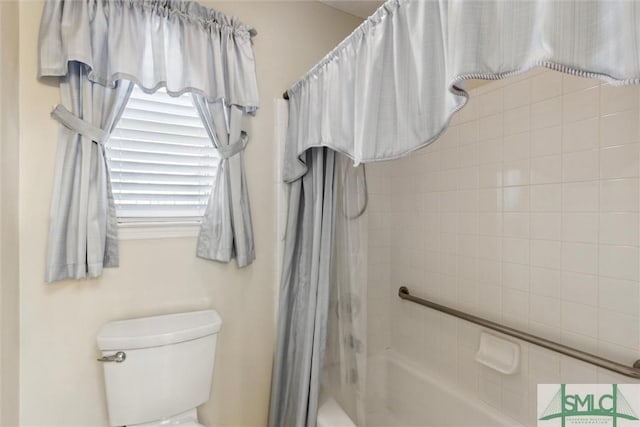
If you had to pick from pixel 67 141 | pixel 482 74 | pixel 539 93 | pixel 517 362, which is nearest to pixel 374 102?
pixel 482 74

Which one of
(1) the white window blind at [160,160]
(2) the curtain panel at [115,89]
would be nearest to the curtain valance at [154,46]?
(2) the curtain panel at [115,89]

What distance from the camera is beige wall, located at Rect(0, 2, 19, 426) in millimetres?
1091

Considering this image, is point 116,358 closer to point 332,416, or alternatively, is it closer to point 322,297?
A: point 322,297

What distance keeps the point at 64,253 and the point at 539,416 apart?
2.03 metres

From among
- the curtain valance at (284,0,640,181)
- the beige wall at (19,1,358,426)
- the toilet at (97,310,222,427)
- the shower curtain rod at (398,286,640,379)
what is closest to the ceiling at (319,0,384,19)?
the beige wall at (19,1,358,426)

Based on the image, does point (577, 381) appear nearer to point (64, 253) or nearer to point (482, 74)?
point (482, 74)

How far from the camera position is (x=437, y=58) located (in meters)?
0.81

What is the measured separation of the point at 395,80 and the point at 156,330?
1271mm

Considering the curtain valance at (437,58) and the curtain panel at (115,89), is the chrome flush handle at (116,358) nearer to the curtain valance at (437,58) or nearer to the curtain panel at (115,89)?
the curtain panel at (115,89)

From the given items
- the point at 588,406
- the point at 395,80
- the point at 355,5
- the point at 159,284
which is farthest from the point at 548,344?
the point at 355,5

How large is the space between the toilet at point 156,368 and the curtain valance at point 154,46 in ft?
3.22

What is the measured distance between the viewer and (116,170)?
1.42 metres

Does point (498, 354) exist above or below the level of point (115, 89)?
below

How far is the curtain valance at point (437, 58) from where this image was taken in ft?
1.83
